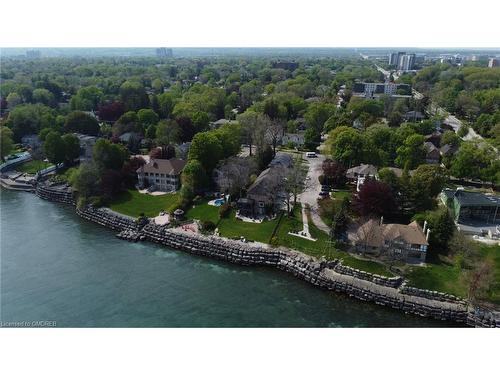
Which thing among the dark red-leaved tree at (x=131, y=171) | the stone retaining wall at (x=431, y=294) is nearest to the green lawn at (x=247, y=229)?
the stone retaining wall at (x=431, y=294)

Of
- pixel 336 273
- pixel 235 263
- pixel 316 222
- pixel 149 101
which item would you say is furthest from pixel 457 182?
pixel 149 101

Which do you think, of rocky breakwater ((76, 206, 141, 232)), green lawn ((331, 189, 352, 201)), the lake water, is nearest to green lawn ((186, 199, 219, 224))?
the lake water

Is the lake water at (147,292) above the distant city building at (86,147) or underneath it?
underneath

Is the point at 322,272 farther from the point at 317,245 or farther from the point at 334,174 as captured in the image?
the point at 334,174

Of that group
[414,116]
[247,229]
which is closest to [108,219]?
[247,229]

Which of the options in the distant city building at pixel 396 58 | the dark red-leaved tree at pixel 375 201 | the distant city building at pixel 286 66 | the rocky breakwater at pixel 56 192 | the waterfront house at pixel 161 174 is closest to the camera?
the dark red-leaved tree at pixel 375 201

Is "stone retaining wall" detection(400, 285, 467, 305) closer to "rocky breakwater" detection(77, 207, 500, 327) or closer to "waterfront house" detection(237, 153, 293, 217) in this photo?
"rocky breakwater" detection(77, 207, 500, 327)

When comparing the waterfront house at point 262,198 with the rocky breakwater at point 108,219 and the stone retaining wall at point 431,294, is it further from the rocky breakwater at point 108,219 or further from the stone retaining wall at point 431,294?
the stone retaining wall at point 431,294
